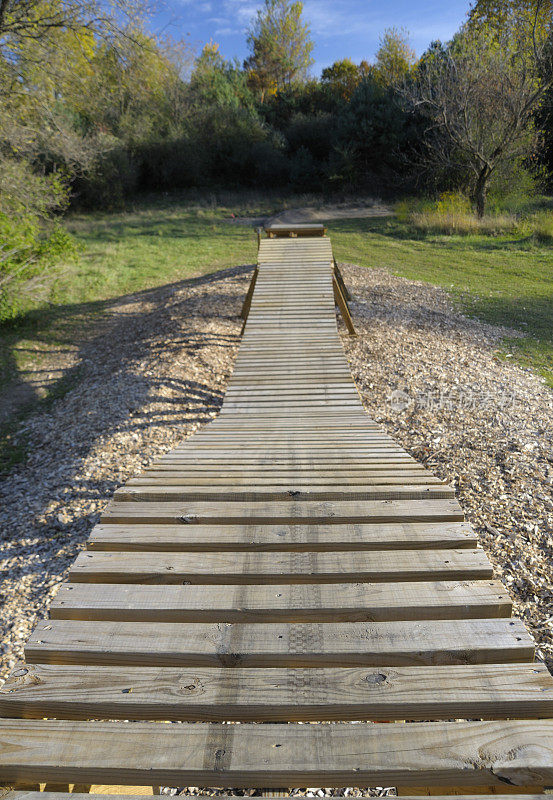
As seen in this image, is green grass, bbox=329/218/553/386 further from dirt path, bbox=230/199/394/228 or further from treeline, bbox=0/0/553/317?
treeline, bbox=0/0/553/317

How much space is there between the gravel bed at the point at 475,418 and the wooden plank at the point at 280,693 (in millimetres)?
1361

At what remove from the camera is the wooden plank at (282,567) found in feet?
6.71

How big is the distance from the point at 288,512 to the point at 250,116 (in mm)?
28851

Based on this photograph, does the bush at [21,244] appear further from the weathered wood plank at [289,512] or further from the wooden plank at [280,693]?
the wooden plank at [280,693]

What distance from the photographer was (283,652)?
169 centimetres

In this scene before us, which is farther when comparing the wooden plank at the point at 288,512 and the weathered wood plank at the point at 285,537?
the wooden plank at the point at 288,512

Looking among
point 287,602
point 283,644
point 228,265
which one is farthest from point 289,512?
point 228,265

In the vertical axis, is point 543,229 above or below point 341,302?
above

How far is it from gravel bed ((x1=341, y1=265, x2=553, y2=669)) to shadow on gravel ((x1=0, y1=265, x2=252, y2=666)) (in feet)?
7.15

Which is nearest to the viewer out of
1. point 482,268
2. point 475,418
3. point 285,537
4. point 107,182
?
point 285,537

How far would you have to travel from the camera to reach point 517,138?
15.8m

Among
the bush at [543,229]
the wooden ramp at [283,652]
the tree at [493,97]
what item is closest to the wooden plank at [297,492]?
the wooden ramp at [283,652]

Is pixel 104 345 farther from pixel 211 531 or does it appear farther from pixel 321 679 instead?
pixel 321 679

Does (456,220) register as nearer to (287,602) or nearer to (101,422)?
(101,422)
